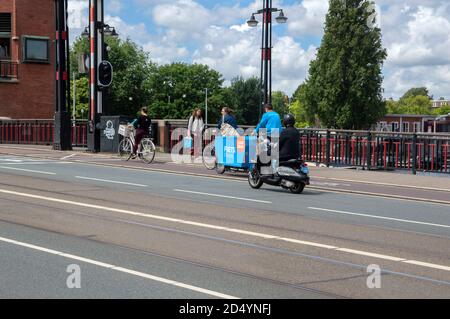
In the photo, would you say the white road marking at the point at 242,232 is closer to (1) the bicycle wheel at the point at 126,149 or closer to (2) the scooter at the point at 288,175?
(2) the scooter at the point at 288,175

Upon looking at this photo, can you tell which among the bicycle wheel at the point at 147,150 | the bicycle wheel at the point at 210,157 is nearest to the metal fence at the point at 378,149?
the bicycle wheel at the point at 147,150

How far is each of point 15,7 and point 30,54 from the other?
9.95ft

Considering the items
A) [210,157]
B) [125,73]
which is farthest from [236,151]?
[125,73]

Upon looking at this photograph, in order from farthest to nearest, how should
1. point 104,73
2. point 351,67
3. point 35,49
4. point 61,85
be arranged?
point 351,67 < point 35,49 < point 61,85 < point 104,73

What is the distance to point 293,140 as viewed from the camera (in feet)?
50.2

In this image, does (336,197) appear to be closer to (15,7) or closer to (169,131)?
(169,131)

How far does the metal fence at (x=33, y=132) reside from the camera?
104ft

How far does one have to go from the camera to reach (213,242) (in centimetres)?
895

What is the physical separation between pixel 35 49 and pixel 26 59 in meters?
0.94

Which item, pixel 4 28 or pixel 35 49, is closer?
pixel 4 28

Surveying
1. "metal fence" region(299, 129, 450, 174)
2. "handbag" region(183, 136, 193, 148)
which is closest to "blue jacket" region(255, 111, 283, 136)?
"handbag" region(183, 136, 193, 148)

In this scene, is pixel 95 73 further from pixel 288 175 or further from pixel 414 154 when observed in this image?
pixel 288 175

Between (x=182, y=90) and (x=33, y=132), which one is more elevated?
(x=182, y=90)
